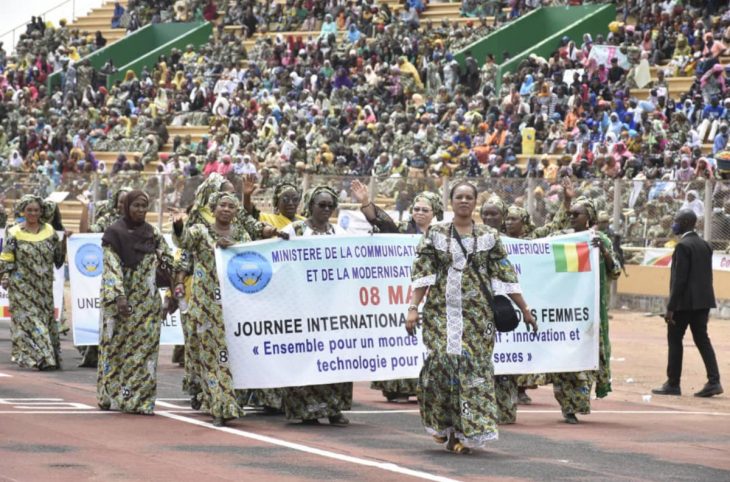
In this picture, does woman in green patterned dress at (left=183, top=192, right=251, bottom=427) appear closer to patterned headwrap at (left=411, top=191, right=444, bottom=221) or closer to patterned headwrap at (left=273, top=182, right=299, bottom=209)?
patterned headwrap at (left=273, top=182, right=299, bottom=209)

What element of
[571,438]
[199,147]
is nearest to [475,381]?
[571,438]

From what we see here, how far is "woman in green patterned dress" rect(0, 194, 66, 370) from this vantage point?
16859 mm

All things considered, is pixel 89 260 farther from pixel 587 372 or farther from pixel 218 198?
pixel 587 372

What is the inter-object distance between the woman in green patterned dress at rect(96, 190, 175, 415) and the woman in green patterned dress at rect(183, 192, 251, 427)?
1.97 feet

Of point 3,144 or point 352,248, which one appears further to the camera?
point 3,144

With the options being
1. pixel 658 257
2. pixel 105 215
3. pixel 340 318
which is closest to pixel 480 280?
pixel 340 318

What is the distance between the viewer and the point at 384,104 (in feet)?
130

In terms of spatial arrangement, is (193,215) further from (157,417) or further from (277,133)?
(277,133)

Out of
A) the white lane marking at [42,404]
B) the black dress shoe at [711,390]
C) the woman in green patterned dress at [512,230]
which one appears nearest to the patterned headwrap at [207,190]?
the white lane marking at [42,404]

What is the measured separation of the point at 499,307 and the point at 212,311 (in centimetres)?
254

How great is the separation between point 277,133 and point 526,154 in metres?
8.09

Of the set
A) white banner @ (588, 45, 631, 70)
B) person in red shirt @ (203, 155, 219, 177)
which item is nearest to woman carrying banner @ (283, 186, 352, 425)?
person in red shirt @ (203, 155, 219, 177)

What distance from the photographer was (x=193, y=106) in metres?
45.0

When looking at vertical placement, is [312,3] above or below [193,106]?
above
